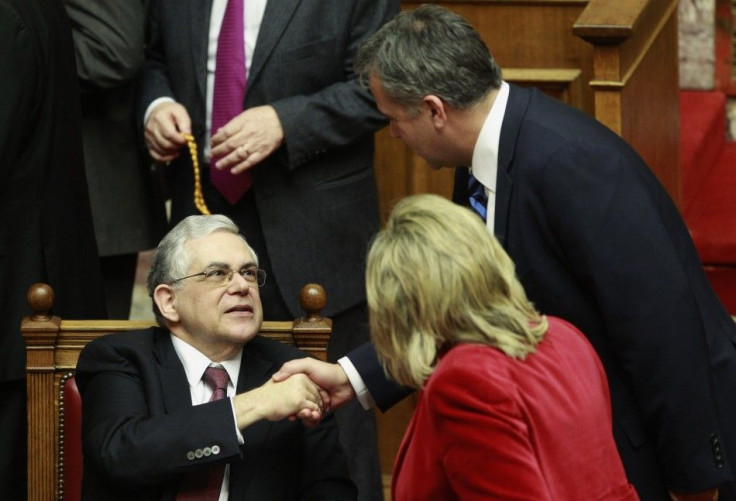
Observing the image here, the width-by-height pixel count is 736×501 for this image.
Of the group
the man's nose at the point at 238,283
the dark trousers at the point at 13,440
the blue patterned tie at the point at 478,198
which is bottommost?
the dark trousers at the point at 13,440

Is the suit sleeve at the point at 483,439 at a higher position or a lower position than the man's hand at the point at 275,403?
higher

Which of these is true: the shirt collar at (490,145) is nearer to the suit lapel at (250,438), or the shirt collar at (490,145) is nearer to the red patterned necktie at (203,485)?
the suit lapel at (250,438)

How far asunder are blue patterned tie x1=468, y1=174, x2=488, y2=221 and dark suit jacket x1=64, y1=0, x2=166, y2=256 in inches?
54.5

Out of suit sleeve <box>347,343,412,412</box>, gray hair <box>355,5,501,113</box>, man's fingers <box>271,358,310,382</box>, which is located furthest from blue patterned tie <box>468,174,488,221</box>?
man's fingers <box>271,358,310,382</box>

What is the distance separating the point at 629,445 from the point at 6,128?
1.65 m

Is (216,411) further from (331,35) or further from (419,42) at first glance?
(331,35)

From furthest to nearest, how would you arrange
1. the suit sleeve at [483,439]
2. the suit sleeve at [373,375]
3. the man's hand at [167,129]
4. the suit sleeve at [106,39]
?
the suit sleeve at [106,39]
the man's hand at [167,129]
the suit sleeve at [373,375]
the suit sleeve at [483,439]

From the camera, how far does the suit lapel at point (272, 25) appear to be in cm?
391

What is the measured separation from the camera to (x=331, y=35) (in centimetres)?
394

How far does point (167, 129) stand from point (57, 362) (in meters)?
0.85

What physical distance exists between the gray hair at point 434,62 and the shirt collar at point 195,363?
69cm

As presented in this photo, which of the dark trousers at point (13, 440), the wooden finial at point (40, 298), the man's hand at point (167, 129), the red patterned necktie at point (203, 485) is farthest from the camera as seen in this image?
the man's hand at point (167, 129)

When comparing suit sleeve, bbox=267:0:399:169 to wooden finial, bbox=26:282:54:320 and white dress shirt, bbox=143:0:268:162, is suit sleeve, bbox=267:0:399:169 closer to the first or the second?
white dress shirt, bbox=143:0:268:162

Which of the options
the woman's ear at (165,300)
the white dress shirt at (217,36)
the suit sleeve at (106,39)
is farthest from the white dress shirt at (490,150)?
the suit sleeve at (106,39)
